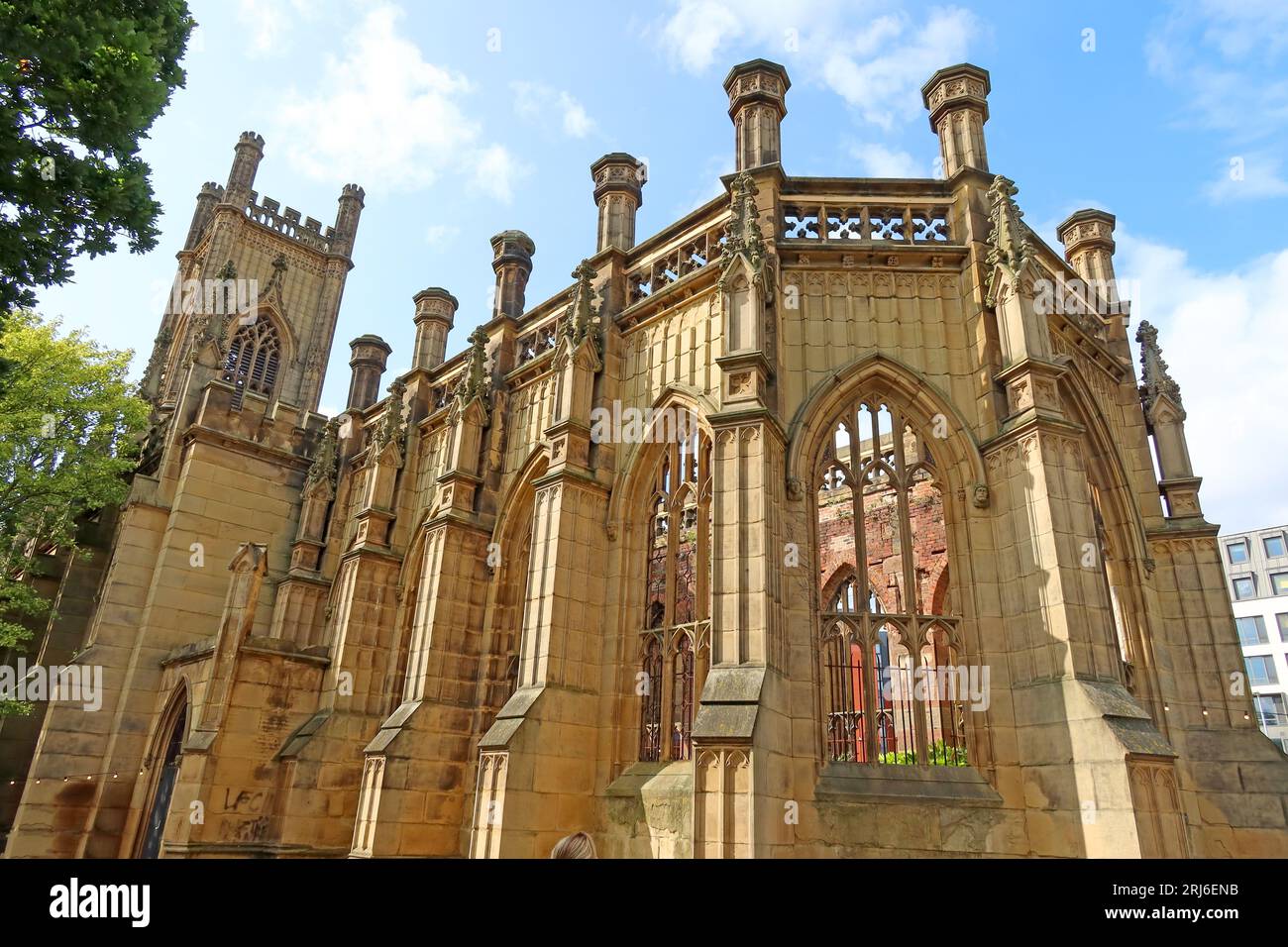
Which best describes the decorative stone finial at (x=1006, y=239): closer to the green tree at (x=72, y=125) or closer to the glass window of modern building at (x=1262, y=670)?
the green tree at (x=72, y=125)

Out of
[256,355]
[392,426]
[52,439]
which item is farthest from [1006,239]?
[256,355]

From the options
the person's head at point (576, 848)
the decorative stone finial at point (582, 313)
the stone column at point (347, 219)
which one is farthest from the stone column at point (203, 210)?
the person's head at point (576, 848)

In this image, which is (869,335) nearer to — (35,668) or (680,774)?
(680,774)

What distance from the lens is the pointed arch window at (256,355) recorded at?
39375 millimetres

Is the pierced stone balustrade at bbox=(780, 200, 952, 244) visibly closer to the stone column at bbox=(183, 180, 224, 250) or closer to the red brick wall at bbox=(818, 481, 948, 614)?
the red brick wall at bbox=(818, 481, 948, 614)

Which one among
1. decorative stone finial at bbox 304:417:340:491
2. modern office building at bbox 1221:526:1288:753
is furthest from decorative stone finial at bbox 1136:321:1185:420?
modern office building at bbox 1221:526:1288:753

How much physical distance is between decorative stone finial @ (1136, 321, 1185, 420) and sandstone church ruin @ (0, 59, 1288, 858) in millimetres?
75

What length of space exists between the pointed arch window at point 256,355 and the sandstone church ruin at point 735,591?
2154 cm

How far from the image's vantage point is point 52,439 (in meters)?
Result: 16.4

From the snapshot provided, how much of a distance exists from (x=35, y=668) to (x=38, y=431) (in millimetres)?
6059

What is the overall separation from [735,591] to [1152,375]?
9645mm

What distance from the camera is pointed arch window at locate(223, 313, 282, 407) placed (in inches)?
1550

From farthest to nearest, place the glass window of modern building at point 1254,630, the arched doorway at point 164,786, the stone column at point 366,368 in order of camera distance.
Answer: the glass window of modern building at point 1254,630, the stone column at point 366,368, the arched doorway at point 164,786

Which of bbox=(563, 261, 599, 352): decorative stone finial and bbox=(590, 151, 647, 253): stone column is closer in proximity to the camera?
bbox=(563, 261, 599, 352): decorative stone finial
